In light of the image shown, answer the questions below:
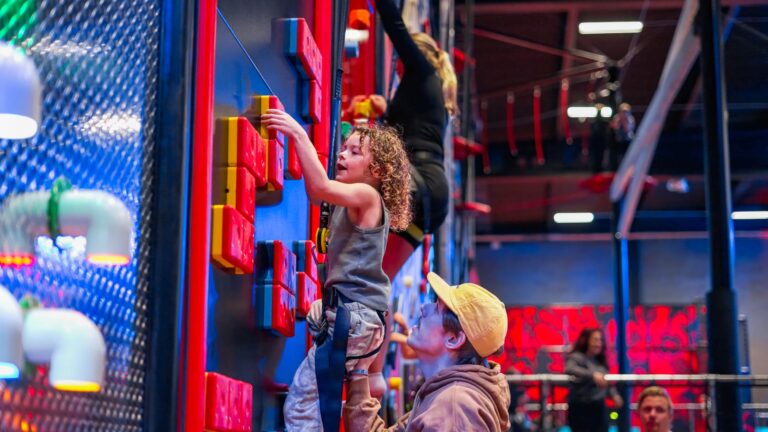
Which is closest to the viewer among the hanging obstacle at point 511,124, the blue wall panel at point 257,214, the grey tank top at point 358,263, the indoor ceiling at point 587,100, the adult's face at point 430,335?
the blue wall panel at point 257,214

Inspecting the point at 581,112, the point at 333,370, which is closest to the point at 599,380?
the point at 333,370

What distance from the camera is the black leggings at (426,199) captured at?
3723 mm

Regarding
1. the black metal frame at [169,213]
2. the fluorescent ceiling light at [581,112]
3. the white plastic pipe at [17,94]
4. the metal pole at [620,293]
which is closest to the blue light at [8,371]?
the white plastic pipe at [17,94]

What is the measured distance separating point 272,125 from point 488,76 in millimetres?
12099

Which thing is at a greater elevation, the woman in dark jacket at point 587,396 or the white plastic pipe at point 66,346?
the woman in dark jacket at point 587,396

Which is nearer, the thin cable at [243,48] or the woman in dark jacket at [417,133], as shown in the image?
the thin cable at [243,48]

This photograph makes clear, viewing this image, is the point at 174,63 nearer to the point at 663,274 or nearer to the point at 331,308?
the point at 331,308

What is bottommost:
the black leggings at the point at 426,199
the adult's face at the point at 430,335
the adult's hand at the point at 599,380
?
the adult's face at the point at 430,335

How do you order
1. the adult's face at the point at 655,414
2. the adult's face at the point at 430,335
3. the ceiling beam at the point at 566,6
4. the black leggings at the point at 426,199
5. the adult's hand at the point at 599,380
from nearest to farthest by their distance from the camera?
the adult's face at the point at 430,335 → the black leggings at the point at 426,199 → the adult's face at the point at 655,414 → the adult's hand at the point at 599,380 → the ceiling beam at the point at 566,6

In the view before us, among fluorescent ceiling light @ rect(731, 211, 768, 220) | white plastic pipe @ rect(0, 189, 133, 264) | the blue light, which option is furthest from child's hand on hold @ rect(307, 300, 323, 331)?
fluorescent ceiling light @ rect(731, 211, 768, 220)

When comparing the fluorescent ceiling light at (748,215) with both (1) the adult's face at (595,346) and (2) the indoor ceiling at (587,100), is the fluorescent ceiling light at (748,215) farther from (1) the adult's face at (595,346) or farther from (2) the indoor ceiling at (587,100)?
(1) the adult's face at (595,346)

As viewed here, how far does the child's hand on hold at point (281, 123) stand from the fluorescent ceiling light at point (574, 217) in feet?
58.5

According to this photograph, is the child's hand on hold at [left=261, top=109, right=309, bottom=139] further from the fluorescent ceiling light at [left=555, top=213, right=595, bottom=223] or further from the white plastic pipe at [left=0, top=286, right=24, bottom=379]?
the fluorescent ceiling light at [left=555, top=213, right=595, bottom=223]

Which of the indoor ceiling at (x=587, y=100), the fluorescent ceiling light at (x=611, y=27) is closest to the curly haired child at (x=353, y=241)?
the indoor ceiling at (x=587, y=100)
